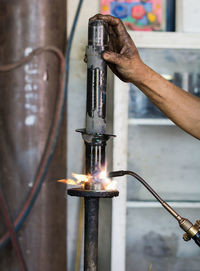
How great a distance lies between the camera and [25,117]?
1594 millimetres

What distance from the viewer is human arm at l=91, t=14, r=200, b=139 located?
0.76 m

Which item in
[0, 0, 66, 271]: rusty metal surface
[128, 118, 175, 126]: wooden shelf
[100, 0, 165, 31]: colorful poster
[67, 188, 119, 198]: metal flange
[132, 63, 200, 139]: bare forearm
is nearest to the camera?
[67, 188, 119, 198]: metal flange

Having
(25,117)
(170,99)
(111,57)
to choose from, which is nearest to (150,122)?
(25,117)

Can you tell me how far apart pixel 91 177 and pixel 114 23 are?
0.36 meters

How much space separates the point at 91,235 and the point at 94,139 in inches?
5.4

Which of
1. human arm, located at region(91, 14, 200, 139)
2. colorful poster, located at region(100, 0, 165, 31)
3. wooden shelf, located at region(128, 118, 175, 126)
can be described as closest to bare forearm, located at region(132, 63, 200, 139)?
human arm, located at region(91, 14, 200, 139)

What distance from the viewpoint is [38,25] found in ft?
5.32

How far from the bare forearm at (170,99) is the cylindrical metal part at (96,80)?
0.28 m

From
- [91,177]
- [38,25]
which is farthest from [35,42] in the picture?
[91,177]

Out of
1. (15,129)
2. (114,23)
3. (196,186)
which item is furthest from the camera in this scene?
(196,186)

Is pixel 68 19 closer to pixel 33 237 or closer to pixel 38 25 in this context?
pixel 38 25

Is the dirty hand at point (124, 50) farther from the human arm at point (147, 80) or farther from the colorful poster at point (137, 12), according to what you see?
the colorful poster at point (137, 12)

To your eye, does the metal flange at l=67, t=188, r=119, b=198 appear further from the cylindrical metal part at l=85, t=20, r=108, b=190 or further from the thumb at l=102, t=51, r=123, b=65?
the thumb at l=102, t=51, r=123, b=65

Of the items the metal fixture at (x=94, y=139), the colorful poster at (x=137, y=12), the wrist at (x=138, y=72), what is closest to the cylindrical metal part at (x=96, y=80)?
the metal fixture at (x=94, y=139)
